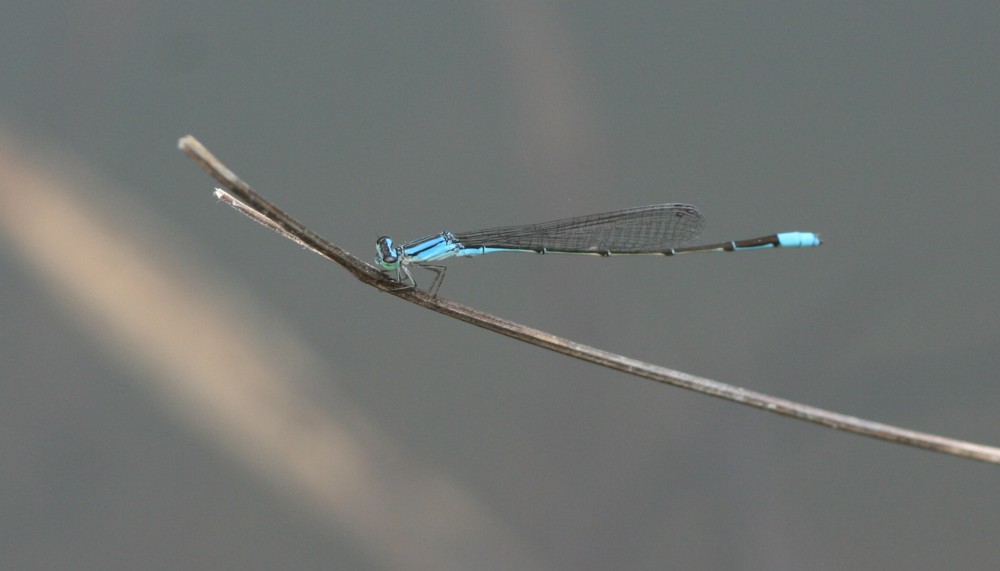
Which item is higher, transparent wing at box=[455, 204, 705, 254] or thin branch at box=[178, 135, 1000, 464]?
transparent wing at box=[455, 204, 705, 254]

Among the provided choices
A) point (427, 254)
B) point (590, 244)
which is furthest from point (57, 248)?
point (590, 244)

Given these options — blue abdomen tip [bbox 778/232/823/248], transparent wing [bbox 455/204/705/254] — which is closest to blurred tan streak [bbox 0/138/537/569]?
transparent wing [bbox 455/204/705/254]

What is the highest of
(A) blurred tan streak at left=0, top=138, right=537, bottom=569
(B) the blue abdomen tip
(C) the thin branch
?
(B) the blue abdomen tip

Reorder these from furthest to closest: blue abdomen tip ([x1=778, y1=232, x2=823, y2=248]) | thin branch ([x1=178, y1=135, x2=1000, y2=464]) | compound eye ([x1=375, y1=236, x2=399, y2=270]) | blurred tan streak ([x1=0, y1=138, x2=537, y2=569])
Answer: blurred tan streak ([x1=0, y1=138, x2=537, y2=569]) < compound eye ([x1=375, y1=236, x2=399, y2=270]) < blue abdomen tip ([x1=778, y1=232, x2=823, y2=248]) < thin branch ([x1=178, y1=135, x2=1000, y2=464])

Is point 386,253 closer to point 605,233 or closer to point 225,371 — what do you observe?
point 605,233

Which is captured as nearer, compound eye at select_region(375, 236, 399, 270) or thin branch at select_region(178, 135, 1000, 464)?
thin branch at select_region(178, 135, 1000, 464)

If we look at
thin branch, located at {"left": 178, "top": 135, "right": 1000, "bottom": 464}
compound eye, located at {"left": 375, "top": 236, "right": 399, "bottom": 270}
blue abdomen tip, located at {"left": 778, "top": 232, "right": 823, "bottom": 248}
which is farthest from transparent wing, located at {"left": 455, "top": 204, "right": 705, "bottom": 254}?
thin branch, located at {"left": 178, "top": 135, "right": 1000, "bottom": 464}

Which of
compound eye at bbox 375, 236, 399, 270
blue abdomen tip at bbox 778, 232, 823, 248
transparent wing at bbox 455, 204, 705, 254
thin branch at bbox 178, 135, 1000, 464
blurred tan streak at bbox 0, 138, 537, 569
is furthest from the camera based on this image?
blurred tan streak at bbox 0, 138, 537, 569

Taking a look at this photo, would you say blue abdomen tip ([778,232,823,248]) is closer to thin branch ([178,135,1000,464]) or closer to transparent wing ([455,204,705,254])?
transparent wing ([455,204,705,254])
